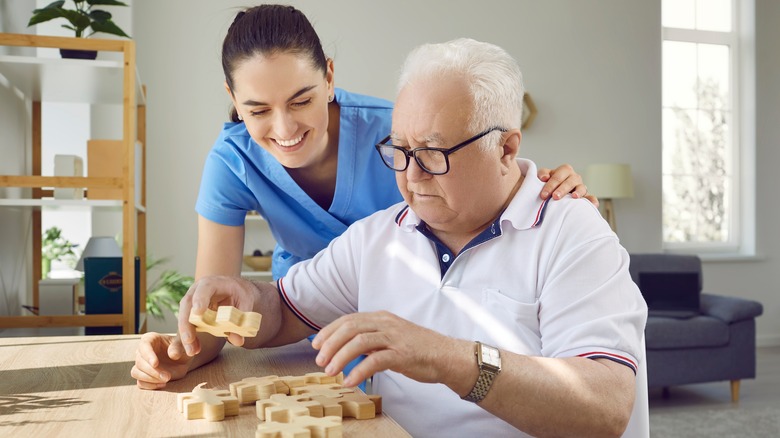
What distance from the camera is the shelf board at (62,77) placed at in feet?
9.84

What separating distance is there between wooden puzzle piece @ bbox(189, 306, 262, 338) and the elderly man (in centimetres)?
8

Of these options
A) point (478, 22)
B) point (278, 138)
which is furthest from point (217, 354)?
point (478, 22)

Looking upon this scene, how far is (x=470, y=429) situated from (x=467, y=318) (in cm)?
21

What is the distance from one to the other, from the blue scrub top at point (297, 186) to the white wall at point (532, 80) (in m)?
3.55

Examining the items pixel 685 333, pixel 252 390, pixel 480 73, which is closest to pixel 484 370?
pixel 252 390

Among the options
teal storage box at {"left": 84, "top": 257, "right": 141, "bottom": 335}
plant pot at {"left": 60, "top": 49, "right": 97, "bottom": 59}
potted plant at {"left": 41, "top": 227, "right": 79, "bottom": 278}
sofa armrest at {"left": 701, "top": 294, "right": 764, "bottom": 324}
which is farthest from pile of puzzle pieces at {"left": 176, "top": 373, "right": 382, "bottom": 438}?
sofa armrest at {"left": 701, "top": 294, "right": 764, "bottom": 324}

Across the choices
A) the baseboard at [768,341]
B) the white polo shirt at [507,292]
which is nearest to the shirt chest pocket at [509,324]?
the white polo shirt at [507,292]

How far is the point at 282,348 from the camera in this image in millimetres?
1737

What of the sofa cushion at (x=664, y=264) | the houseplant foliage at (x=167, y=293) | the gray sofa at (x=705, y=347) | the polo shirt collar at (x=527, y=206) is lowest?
the gray sofa at (x=705, y=347)

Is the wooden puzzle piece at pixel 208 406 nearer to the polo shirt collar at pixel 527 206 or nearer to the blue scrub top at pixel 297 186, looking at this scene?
the polo shirt collar at pixel 527 206

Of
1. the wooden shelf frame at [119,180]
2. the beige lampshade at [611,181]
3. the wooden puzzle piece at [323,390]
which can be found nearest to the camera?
the wooden puzzle piece at [323,390]

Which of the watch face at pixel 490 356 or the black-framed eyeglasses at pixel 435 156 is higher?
the black-framed eyeglasses at pixel 435 156

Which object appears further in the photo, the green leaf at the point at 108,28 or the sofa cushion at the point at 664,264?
the sofa cushion at the point at 664,264

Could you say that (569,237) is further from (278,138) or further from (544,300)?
(278,138)
